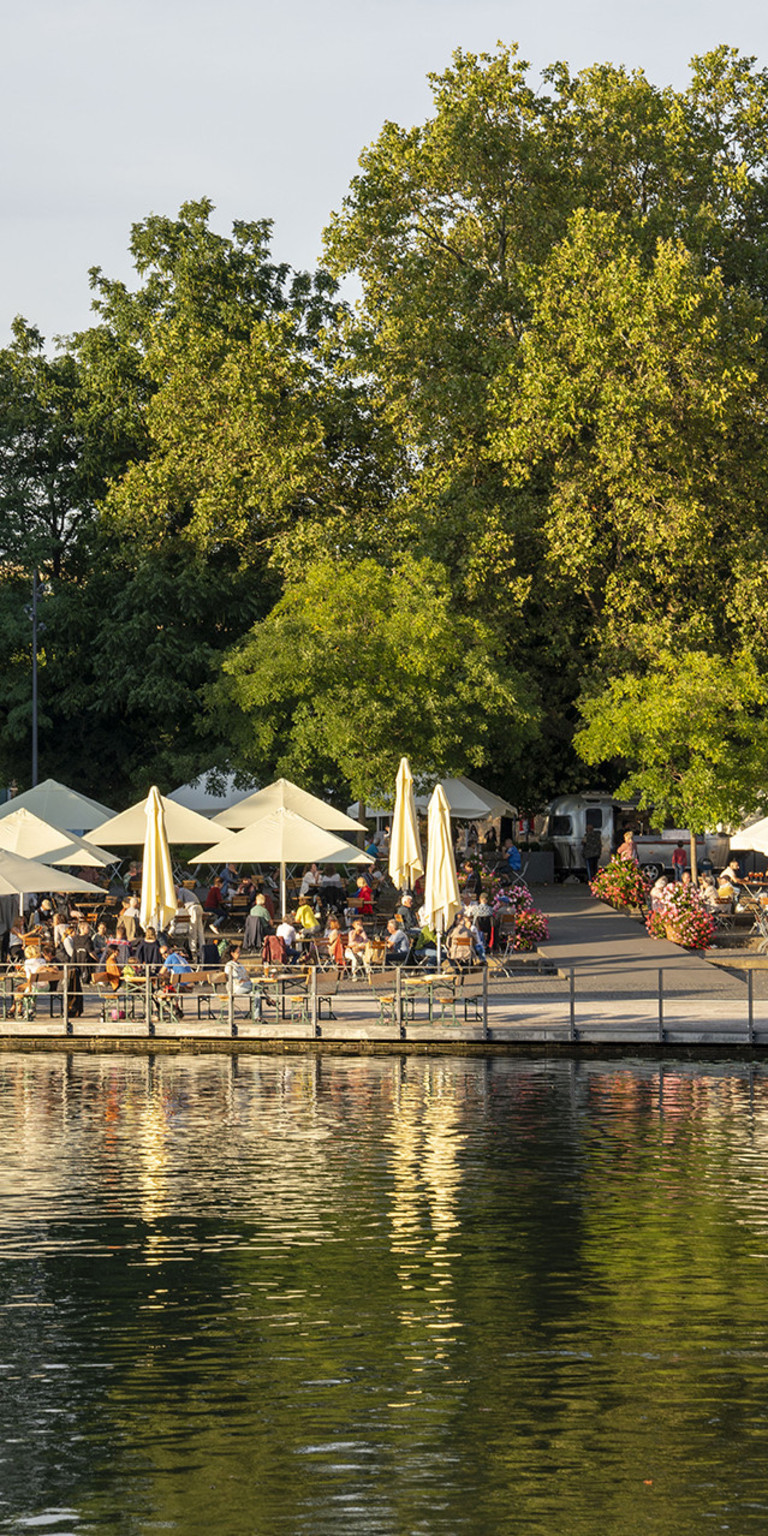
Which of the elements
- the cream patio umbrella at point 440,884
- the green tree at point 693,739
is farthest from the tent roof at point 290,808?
the green tree at point 693,739

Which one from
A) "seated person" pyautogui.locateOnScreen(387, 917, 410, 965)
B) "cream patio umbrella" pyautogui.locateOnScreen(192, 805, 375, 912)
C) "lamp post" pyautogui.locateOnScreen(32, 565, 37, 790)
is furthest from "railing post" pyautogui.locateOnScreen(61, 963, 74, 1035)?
"lamp post" pyautogui.locateOnScreen(32, 565, 37, 790)

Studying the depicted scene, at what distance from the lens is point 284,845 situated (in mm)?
33219

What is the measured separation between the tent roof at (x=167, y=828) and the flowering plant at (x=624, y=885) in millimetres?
14070

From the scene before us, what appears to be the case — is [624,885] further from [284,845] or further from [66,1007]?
[66,1007]

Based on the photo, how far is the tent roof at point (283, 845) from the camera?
32.9m

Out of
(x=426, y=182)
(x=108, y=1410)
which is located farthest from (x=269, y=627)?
(x=108, y=1410)

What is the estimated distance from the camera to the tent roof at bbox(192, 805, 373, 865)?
32.9 metres

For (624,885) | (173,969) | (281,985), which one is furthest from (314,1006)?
(624,885)

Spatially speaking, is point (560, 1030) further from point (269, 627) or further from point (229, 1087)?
point (269, 627)

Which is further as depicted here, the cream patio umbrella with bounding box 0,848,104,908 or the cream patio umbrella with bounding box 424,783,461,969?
the cream patio umbrella with bounding box 424,783,461,969

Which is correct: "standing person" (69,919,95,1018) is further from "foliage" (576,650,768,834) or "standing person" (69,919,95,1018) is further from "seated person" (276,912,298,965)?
"foliage" (576,650,768,834)

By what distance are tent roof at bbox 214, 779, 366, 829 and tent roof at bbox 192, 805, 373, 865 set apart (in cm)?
232

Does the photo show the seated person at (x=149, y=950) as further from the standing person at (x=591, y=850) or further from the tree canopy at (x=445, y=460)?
the standing person at (x=591, y=850)

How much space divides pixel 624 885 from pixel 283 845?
16429 mm
